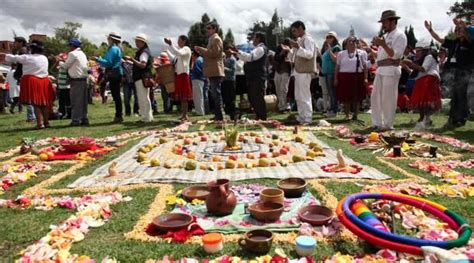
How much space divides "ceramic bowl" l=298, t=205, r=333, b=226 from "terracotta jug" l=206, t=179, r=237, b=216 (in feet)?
1.97

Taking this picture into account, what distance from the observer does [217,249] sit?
2855 mm

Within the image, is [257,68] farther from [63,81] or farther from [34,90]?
[63,81]

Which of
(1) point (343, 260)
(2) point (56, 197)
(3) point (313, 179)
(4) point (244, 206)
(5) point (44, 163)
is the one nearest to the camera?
(1) point (343, 260)

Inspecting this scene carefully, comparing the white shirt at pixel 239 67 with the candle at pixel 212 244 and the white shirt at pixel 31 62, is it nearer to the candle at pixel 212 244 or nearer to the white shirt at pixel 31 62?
the white shirt at pixel 31 62

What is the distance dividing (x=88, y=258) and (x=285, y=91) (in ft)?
35.5

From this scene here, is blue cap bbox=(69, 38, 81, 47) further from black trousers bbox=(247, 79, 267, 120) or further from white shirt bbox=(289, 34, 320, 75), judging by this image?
white shirt bbox=(289, 34, 320, 75)

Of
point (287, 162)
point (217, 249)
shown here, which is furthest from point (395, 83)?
point (217, 249)

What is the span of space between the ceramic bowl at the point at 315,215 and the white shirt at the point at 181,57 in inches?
310

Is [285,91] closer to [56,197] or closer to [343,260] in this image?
[56,197]

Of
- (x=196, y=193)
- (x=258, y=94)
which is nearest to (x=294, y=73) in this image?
(x=258, y=94)

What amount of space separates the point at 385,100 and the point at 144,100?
588 cm

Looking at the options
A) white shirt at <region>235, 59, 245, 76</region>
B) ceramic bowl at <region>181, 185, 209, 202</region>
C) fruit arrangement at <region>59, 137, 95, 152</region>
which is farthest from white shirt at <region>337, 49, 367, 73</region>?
ceramic bowl at <region>181, 185, 209, 202</region>

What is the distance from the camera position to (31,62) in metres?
9.45

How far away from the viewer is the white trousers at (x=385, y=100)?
8.17 metres
